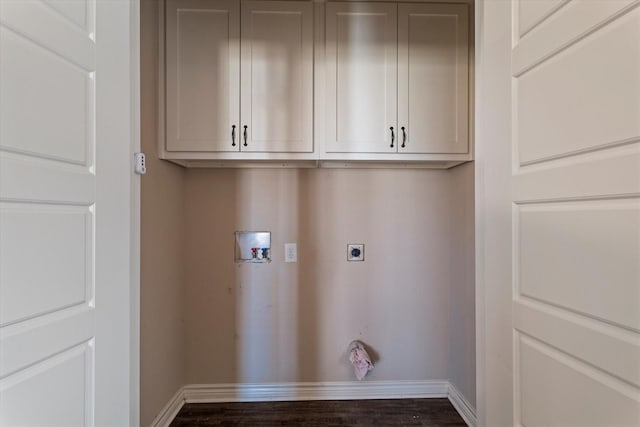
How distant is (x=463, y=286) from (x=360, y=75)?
1.42 metres

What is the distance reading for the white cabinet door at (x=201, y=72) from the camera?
1759 mm

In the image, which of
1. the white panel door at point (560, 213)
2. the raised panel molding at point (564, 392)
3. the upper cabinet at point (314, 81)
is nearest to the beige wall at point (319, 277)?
the upper cabinet at point (314, 81)

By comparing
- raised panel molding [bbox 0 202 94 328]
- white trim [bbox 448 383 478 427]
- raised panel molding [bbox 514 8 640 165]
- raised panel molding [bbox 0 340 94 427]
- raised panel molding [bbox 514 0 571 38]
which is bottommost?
white trim [bbox 448 383 478 427]

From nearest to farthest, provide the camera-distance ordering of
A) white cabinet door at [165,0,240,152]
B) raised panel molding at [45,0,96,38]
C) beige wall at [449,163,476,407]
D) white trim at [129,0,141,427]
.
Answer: raised panel molding at [45,0,96,38] → white trim at [129,0,141,427] → white cabinet door at [165,0,240,152] → beige wall at [449,163,476,407]

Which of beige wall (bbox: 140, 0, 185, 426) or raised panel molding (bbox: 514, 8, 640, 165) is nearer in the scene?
raised panel molding (bbox: 514, 8, 640, 165)

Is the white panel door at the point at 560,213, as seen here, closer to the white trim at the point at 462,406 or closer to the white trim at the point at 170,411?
the white trim at the point at 462,406

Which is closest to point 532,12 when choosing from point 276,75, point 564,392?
point 564,392

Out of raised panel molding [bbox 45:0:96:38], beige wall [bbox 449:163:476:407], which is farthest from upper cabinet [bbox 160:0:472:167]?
raised panel molding [bbox 45:0:96:38]

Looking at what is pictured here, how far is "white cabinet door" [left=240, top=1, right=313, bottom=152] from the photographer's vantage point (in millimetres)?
1780

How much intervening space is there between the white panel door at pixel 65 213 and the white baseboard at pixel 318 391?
1.10 meters

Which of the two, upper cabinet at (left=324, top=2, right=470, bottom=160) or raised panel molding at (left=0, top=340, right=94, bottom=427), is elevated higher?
upper cabinet at (left=324, top=2, right=470, bottom=160)

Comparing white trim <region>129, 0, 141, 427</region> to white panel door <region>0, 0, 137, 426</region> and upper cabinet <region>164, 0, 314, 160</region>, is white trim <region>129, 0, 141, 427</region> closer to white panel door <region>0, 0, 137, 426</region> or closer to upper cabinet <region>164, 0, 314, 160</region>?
white panel door <region>0, 0, 137, 426</region>

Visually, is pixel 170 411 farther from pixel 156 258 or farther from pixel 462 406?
pixel 462 406

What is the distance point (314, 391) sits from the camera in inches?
83.8
